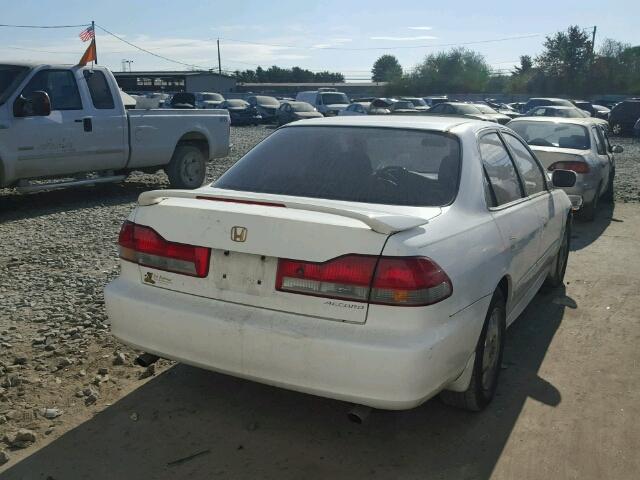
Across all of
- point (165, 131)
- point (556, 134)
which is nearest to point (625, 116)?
point (556, 134)

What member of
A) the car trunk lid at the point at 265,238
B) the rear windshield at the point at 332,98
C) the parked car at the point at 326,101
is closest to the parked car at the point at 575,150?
the car trunk lid at the point at 265,238

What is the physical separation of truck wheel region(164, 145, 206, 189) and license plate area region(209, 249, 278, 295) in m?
8.36

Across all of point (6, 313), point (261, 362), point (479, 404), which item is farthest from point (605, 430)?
point (6, 313)

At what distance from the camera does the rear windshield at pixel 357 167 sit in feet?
11.5

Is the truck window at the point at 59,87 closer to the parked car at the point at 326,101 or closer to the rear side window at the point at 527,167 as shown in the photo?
the rear side window at the point at 527,167

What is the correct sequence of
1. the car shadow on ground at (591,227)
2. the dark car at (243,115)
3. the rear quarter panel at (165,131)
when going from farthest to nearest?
the dark car at (243,115)
the rear quarter panel at (165,131)
the car shadow on ground at (591,227)

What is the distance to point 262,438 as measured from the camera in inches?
130

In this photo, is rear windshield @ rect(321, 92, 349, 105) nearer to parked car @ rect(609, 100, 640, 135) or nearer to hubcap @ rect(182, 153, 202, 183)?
parked car @ rect(609, 100, 640, 135)

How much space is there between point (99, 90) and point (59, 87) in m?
0.63

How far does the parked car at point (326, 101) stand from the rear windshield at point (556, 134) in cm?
2397

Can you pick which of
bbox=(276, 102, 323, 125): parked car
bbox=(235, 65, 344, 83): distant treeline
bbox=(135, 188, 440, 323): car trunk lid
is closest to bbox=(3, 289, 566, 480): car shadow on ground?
bbox=(135, 188, 440, 323): car trunk lid

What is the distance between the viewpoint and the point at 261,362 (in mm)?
2939

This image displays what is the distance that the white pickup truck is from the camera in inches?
336

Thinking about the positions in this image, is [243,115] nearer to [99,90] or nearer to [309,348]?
[99,90]
